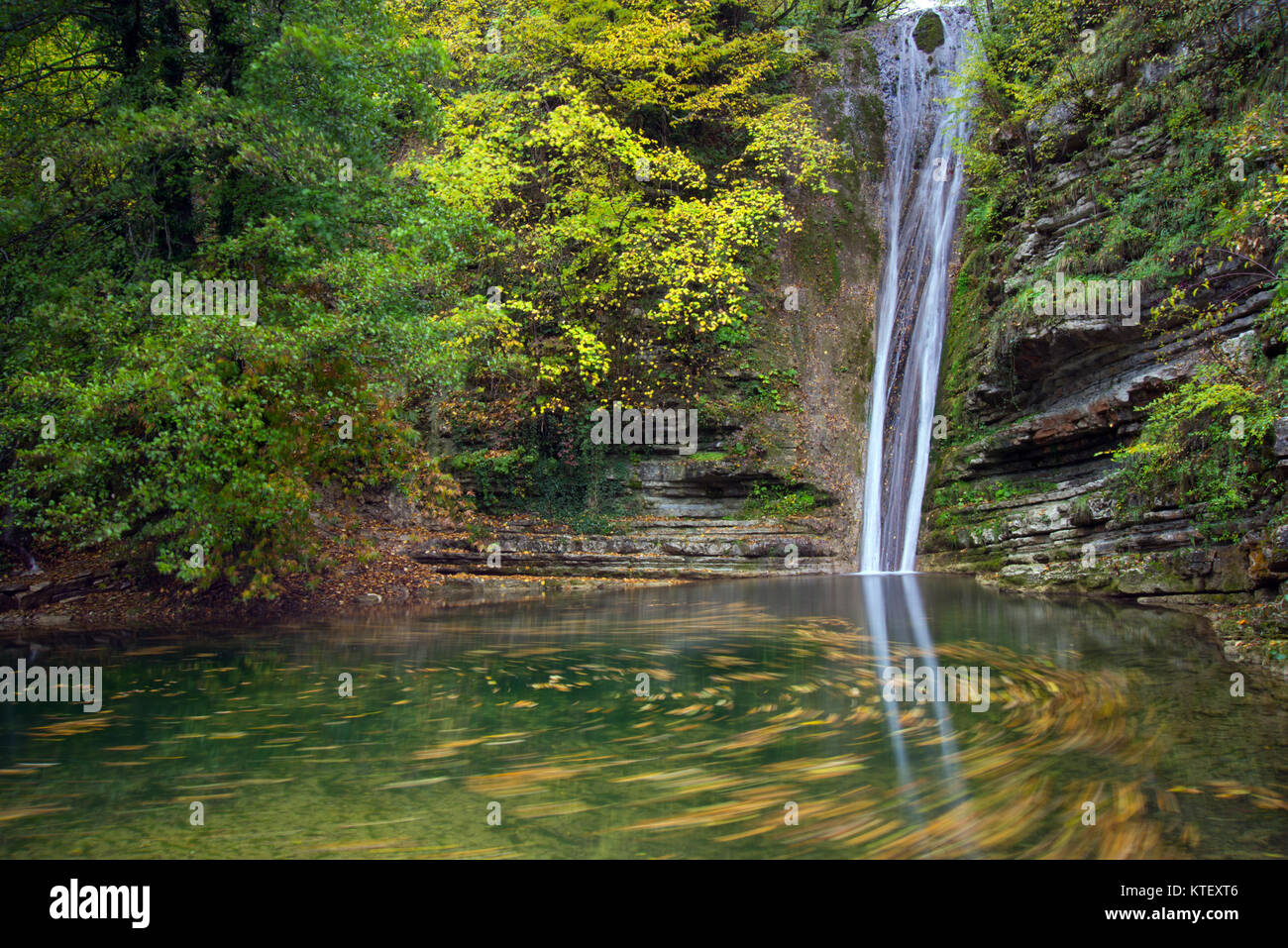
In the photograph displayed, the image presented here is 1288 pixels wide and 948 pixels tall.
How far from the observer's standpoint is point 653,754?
487 cm

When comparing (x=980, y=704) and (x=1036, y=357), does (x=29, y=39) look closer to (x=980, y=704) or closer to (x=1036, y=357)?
(x=980, y=704)

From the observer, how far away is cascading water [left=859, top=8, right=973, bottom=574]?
19.4 m

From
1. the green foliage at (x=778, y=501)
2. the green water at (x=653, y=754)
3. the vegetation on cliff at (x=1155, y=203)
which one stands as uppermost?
the vegetation on cliff at (x=1155, y=203)

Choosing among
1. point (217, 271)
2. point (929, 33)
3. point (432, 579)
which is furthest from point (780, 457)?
point (929, 33)

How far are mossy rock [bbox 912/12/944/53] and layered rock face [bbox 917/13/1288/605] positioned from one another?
1255cm

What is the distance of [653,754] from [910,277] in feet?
70.4

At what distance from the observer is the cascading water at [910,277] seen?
19359 mm

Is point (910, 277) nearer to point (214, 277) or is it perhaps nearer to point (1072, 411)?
point (1072, 411)

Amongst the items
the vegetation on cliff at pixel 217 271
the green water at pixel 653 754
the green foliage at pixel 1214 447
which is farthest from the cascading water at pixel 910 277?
the green water at pixel 653 754

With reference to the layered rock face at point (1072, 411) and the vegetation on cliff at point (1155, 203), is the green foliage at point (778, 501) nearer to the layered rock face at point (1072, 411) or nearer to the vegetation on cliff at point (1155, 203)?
the layered rock face at point (1072, 411)

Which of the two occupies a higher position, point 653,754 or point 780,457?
point 780,457

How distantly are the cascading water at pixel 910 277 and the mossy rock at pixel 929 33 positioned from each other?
4.9 inches

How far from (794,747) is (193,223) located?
12.4 m

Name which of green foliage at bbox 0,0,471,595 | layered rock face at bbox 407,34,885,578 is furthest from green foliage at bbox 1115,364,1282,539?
green foliage at bbox 0,0,471,595
